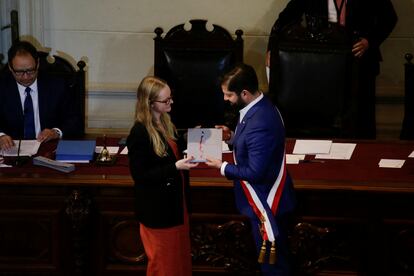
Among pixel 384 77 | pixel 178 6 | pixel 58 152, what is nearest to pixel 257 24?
pixel 178 6

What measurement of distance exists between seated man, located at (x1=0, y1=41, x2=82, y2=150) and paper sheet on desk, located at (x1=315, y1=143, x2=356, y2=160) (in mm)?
1508

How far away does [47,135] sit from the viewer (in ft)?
14.1

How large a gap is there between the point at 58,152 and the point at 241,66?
3.90ft

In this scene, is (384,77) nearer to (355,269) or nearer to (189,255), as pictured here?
(355,269)

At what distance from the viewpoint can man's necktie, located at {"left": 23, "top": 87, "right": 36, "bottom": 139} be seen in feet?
14.7

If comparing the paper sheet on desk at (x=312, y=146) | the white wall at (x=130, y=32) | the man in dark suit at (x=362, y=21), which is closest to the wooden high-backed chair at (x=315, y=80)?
the man in dark suit at (x=362, y=21)

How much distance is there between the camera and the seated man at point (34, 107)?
14.7ft

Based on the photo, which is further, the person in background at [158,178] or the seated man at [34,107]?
the seated man at [34,107]

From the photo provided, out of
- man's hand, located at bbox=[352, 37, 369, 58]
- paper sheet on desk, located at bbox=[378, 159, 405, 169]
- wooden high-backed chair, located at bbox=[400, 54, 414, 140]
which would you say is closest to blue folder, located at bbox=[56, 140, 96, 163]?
paper sheet on desk, located at bbox=[378, 159, 405, 169]

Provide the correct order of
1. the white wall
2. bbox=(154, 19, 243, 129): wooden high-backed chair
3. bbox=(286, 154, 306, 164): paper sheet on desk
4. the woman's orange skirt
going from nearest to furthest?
the woman's orange skirt → bbox=(286, 154, 306, 164): paper sheet on desk → bbox=(154, 19, 243, 129): wooden high-backed chair → the white wall

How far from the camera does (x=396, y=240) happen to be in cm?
363

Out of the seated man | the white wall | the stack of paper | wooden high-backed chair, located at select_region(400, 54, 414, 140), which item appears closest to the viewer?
the stack of paper

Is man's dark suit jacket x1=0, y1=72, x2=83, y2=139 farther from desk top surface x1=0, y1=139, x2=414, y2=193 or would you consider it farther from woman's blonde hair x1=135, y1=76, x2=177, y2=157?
woman's blonde hair x1=135, y1=76, x2=177, y2=157

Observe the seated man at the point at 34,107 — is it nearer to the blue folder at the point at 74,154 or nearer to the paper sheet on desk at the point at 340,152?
the blue folder at the point at 74,154
